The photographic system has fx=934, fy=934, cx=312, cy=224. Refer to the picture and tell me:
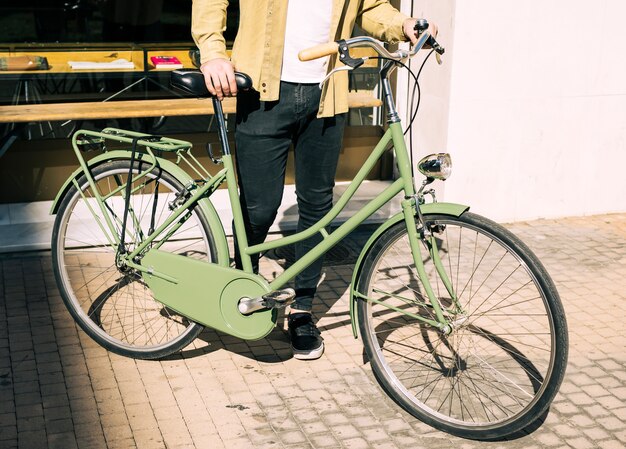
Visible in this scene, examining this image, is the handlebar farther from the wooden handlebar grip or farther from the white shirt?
the white shirt

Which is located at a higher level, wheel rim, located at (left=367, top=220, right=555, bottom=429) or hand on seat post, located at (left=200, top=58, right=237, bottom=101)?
hand on seat post, located at (left=200, top=58, right=237, bottom=101)

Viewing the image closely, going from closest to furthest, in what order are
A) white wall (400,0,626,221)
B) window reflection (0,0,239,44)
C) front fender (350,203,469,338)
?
front fender (350,203,469,338) < white wall (400,0,626,221) < window reflection (0,0,239,44)

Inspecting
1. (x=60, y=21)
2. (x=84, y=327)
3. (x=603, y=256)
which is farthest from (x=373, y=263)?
(x=60, y=21)

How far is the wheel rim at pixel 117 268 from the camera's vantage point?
439 cm

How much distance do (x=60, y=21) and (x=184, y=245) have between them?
2.78 metres

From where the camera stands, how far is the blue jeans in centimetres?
416

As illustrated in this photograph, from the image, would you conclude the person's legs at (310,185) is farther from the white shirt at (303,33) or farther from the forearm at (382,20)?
the forearm at (382,20)

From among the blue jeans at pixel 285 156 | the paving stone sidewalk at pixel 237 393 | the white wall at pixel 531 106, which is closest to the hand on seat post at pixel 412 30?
the blue jeans at pixel 285 156

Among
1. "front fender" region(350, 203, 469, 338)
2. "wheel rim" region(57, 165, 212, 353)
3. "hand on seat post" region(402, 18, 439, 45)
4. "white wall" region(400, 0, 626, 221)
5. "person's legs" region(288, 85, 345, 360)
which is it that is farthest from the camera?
"white wall" region(400, 0, 626, 221)

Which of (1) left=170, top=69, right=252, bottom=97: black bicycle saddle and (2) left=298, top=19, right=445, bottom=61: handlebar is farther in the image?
(1) left=170, top=69, right=252, bottom=97: black bicycle saddle

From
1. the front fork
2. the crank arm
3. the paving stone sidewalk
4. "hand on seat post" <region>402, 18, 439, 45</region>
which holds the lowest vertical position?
the paving stone sidewalk

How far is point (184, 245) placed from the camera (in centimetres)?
469

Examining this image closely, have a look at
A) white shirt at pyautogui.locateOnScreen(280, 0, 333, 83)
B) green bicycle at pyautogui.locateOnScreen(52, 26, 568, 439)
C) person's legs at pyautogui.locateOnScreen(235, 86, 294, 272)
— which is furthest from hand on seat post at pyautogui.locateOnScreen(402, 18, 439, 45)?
person's legs at pyautogui.locateOnScreen(235, 86, 294, 272)

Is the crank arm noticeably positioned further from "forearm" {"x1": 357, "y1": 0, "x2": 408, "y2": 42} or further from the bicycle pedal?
"forearm" {"x1": 357, "y1": 0, "x2": 408, "y2": 42}
